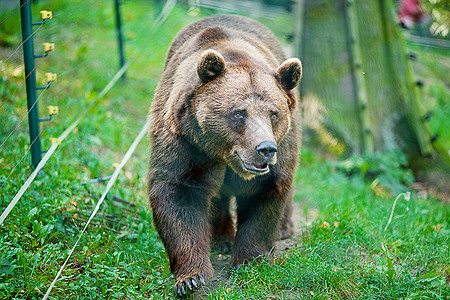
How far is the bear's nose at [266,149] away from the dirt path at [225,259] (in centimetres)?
120

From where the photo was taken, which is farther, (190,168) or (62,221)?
(62,221)

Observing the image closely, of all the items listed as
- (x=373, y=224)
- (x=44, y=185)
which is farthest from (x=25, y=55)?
(x=373, y=224)

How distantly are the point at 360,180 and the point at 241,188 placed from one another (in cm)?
334

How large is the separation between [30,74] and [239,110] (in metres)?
2.18

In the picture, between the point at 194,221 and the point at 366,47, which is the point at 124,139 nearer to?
the point at 194,221

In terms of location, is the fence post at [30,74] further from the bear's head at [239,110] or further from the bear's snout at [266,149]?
the bear's snout at [266,149]

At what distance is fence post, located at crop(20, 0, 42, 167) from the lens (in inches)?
170

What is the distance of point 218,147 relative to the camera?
383 centimetres

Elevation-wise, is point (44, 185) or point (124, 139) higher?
point (44, 185)

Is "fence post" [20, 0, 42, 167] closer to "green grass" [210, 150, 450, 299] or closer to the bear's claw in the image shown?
the bear's claw

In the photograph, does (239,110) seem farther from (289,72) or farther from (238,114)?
(289,72)

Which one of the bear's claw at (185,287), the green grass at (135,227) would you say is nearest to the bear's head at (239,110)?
the bear's claw at (185,287)

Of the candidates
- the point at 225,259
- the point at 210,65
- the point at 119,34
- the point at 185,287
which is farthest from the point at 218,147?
the point at 119,34

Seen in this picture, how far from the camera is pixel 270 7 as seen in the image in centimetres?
859
